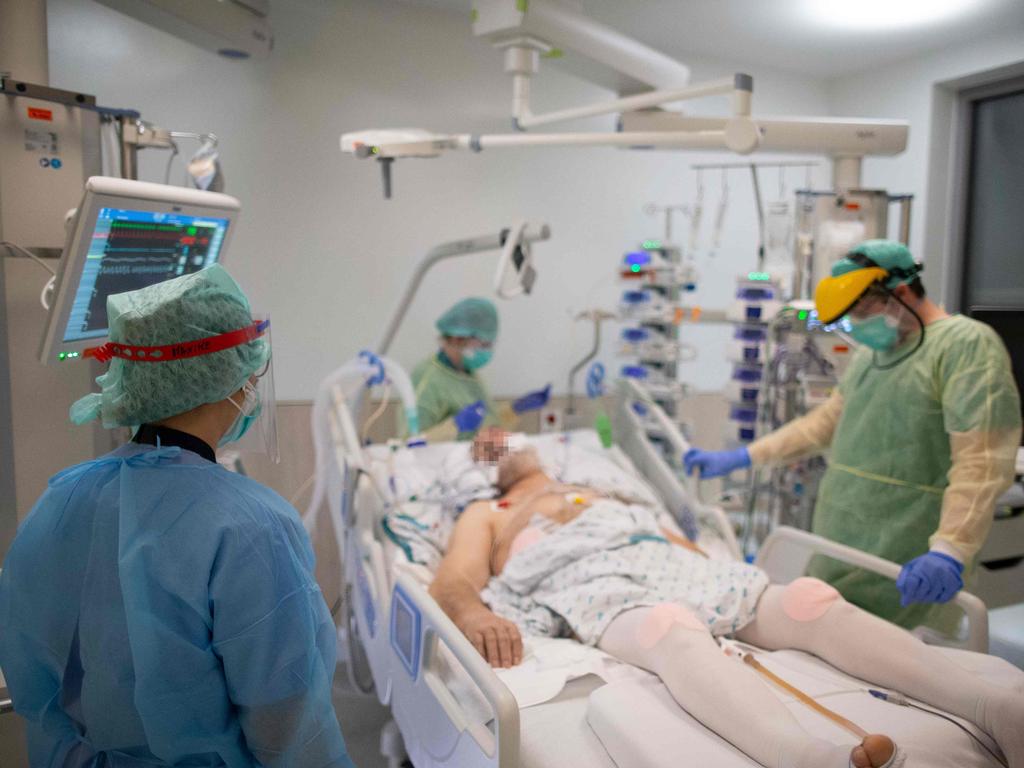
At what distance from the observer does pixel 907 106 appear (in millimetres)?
3971

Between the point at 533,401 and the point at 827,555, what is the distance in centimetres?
145

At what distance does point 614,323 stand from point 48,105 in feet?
8.86

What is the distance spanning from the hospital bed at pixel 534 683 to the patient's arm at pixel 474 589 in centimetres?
7

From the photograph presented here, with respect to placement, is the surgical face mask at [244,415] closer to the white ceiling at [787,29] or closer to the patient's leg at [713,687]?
the patient's leg at [713,687]

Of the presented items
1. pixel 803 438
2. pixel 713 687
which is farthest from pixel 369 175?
pixel 713 687

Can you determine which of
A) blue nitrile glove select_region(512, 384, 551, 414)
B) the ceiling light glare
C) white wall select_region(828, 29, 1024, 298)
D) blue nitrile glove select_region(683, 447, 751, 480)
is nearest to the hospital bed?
blue nitrile glove select_region(683, 447, 751, 480)

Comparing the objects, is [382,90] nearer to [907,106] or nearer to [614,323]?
[614,323]

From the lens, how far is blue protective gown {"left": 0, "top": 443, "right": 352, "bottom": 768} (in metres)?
1.09

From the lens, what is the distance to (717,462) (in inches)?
112

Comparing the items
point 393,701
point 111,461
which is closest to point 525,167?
point 393,701

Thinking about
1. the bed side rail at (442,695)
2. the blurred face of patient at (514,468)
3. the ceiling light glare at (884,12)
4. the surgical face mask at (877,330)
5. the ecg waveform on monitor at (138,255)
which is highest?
the ceiling light glare at (884,12)

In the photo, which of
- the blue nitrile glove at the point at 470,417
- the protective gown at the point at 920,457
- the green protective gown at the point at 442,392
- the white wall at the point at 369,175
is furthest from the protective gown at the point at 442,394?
the protective gown at the point at 920,457

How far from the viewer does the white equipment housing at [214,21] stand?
2551 mm

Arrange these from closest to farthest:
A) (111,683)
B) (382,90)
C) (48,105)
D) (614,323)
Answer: (111,683) → (48,105) → (382,90) → (614,323)
